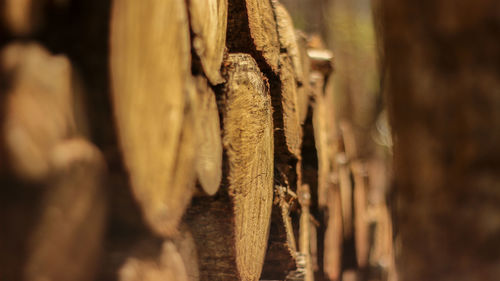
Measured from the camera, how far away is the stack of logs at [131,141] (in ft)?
2.01

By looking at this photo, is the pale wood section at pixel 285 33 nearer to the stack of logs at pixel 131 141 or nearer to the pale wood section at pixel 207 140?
the stack of logs at pixel 131 141

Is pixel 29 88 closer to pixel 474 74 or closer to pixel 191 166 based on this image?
pixel 191 166

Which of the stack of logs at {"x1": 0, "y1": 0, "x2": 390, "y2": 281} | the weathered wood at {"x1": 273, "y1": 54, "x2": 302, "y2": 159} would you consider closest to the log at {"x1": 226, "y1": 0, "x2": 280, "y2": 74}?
the stack of logs at {"x1": 0, "y1": 0, "x2": 390, "y2": 281}

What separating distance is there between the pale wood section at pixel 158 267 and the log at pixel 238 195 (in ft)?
0.61

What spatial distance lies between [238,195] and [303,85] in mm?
855

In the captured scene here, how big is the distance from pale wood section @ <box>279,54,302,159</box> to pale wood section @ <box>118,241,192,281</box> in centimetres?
73

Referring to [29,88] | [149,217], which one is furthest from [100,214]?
[29,88]

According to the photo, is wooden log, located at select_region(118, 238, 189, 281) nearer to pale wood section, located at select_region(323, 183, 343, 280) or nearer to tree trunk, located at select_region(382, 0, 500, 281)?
tree trunk, located at select_region(382, 0, 500, 281)

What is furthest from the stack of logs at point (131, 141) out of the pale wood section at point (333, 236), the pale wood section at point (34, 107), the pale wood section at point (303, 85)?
the pale wood section at point (333, 236)

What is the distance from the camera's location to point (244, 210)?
3.98ft

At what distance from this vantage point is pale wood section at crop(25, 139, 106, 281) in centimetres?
62

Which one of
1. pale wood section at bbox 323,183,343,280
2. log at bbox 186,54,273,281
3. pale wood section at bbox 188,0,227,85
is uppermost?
pale wood section at bbox 188,0,227,85

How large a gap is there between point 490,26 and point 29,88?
0.54m

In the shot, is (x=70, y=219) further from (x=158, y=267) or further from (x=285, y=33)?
(x=285, y=33)
